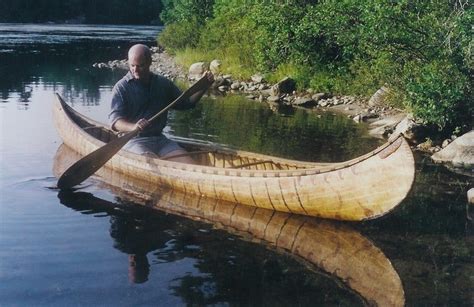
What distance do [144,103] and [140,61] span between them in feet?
2.41

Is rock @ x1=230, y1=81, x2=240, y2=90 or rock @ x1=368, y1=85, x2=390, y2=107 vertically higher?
rock @ x1=368, y1=85, x2=390, y2=107

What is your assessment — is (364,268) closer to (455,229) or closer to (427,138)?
(455,229)

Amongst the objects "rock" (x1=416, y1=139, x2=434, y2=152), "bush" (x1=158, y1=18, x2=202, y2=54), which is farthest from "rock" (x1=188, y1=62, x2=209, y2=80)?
"rock" (x1=416, y1=139, x2=434, y2=152)

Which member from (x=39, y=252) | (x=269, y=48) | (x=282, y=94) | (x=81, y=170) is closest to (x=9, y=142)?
(x=81, y=170)

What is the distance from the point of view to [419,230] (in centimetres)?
782

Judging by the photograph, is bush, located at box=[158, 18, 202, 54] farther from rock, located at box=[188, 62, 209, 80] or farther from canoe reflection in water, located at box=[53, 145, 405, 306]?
canoe reflection in water, located at box=[53, 145, 405, 306]

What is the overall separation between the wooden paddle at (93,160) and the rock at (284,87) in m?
12.9

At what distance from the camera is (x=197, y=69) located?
2814cm

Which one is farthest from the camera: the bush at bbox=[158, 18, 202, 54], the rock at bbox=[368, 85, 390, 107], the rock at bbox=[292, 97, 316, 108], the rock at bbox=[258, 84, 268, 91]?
the bush at bbox=[158, 18, 202, 54]

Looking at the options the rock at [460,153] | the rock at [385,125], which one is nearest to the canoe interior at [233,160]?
the rock at [460,153]

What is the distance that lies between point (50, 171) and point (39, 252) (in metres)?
3.64

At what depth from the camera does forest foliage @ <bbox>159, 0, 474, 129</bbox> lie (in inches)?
529

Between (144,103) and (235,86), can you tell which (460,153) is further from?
(235,86)

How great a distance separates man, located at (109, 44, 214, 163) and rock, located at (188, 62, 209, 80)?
17.9 metres
